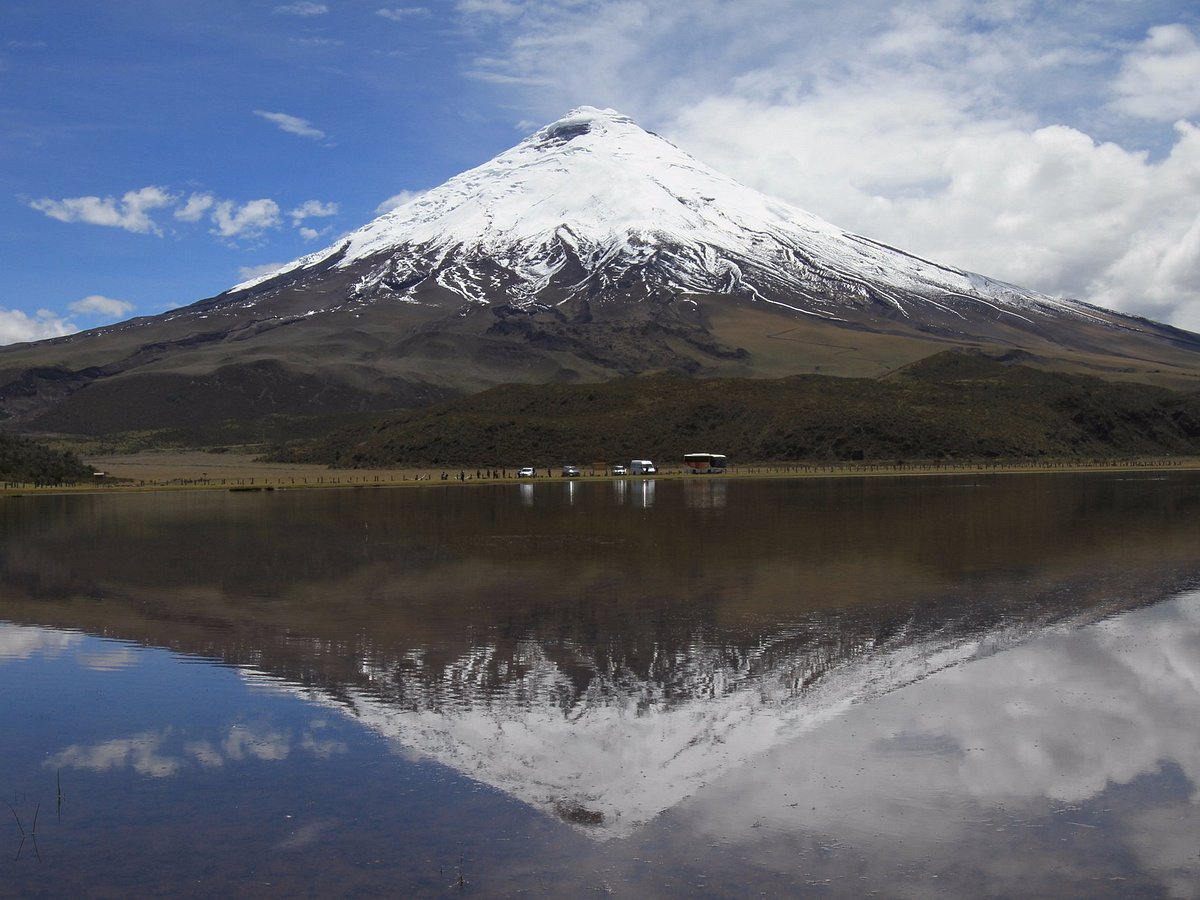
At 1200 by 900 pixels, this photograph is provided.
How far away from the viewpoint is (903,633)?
1781cm

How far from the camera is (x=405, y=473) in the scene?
299ft

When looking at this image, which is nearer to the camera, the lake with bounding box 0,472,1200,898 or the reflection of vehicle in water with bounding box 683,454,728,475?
the lake with bounding box 0,472,1200,898

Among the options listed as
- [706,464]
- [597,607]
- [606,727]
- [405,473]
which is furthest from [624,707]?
[405,473]

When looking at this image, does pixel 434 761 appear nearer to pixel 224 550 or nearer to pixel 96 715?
pixel 96 715

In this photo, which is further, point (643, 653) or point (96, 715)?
point (643, 653)

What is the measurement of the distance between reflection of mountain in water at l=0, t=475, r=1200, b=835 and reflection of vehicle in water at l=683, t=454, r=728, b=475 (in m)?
44.6

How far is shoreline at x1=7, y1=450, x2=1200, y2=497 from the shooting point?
237ft

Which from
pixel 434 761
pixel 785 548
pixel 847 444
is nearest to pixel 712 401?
pixel 847 444

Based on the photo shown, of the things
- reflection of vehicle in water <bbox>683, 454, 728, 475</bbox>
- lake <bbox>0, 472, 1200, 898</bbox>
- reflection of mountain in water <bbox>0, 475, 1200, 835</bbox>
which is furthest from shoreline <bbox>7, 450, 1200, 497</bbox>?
lake <bbox>0, 472, 1200, 898</bbox>

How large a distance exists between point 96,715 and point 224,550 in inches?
749

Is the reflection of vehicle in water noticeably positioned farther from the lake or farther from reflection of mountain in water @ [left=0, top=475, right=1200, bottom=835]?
the lake

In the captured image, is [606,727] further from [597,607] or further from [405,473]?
[405,473]

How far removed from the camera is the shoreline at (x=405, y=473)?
72125 millimetres

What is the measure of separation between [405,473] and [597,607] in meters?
72.3
